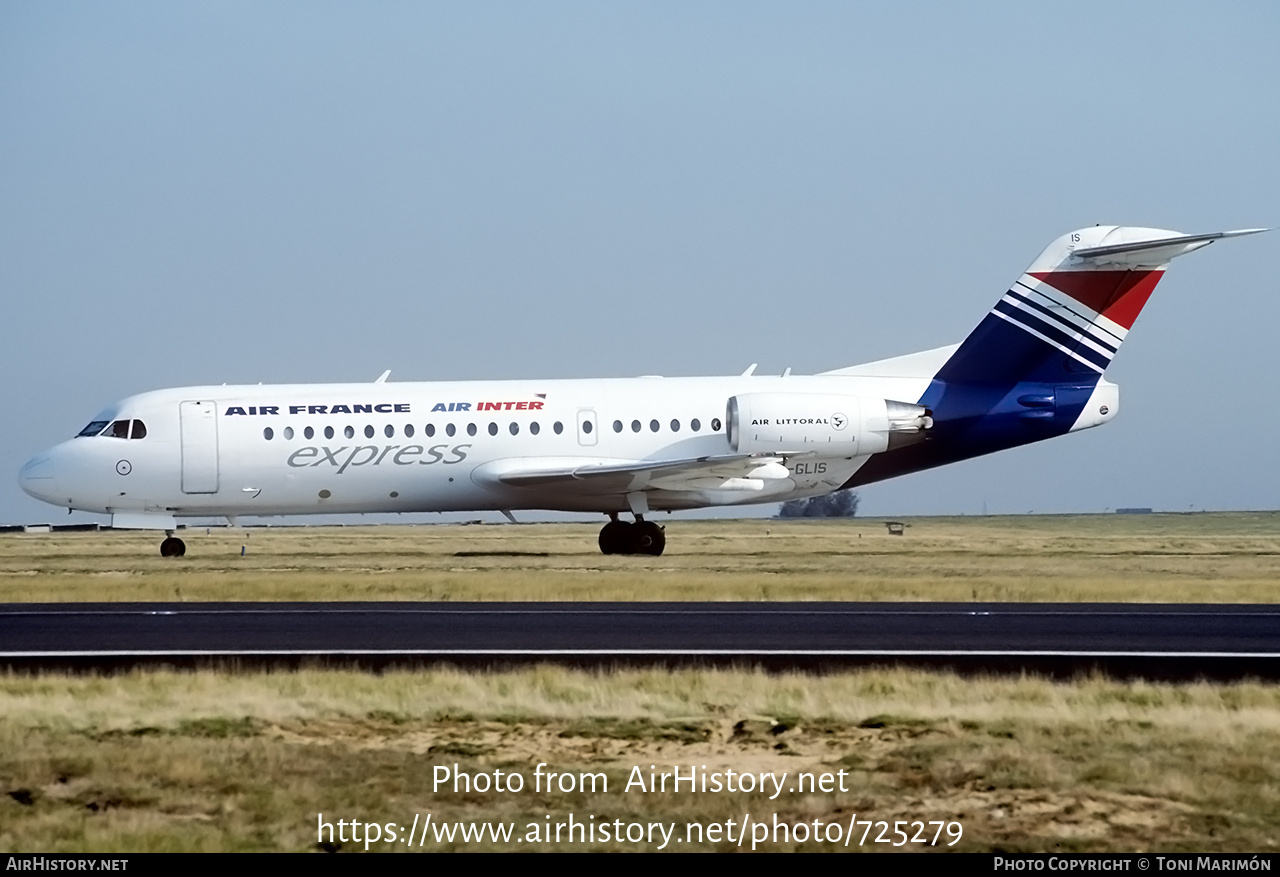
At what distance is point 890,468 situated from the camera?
110 feet

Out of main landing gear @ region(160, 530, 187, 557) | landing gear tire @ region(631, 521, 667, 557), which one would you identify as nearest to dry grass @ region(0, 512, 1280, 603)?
landing gear tire @ region(631, 521, 667, 557)

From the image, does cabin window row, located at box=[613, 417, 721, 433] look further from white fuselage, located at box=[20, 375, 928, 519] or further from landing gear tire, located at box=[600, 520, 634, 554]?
landing gear tire, located at box=[600, 520, 634, 554]

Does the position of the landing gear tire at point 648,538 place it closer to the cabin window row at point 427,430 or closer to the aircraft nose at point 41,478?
the cabin window row at point 427,430

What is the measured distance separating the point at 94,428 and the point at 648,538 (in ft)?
37.2

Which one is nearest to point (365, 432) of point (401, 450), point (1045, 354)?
point (401, 450)

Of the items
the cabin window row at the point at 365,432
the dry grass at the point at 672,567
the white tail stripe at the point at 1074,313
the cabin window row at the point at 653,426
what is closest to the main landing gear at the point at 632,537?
the dry grass at the point at 672,567

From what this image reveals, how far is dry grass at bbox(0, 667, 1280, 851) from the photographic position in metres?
9.36

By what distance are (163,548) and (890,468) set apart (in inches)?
597

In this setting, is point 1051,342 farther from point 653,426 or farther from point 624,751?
point 624,751

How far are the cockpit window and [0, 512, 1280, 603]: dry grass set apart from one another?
8.58 ft

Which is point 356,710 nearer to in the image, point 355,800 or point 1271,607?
point 355,800

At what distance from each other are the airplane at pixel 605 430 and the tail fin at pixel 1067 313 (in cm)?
3

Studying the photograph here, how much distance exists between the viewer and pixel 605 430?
33156 millimetres

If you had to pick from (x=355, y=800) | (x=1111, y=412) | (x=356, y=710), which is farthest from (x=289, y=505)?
(x=355, y=800)
